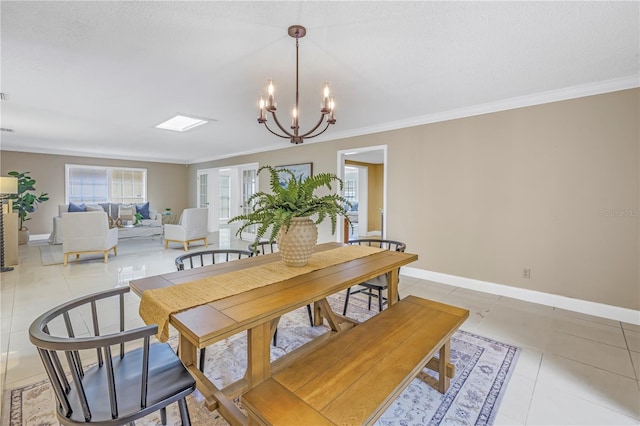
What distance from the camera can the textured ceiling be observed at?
1.80 metres

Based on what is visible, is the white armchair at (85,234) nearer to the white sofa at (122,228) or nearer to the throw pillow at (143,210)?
the white sofa at (122,228)

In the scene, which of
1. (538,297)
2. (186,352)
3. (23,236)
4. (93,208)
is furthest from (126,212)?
(538,297)

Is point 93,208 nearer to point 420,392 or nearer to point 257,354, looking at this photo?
point 257,354

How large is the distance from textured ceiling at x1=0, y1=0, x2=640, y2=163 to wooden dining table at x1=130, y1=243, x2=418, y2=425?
161 centimetres

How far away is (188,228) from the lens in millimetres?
6086

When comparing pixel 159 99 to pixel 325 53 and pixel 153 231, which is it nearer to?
pixel 325 53

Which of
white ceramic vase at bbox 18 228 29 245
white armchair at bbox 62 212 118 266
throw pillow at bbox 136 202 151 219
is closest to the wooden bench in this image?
white armchair at bbox 62 212 118 266

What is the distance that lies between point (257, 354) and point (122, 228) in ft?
21.2

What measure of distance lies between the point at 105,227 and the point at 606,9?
6442mm

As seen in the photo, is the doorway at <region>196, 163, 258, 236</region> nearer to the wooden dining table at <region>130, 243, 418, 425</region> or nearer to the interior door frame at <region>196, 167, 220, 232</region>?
the interior door frame at <region>196, 167, 220, 232</region>

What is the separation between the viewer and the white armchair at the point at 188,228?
238 inches

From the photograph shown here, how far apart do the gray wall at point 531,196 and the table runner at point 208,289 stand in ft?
7.79

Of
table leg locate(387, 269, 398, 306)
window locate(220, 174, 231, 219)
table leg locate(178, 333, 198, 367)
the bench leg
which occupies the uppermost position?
window locate(220, 174, 231, 219)

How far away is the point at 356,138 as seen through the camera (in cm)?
488
